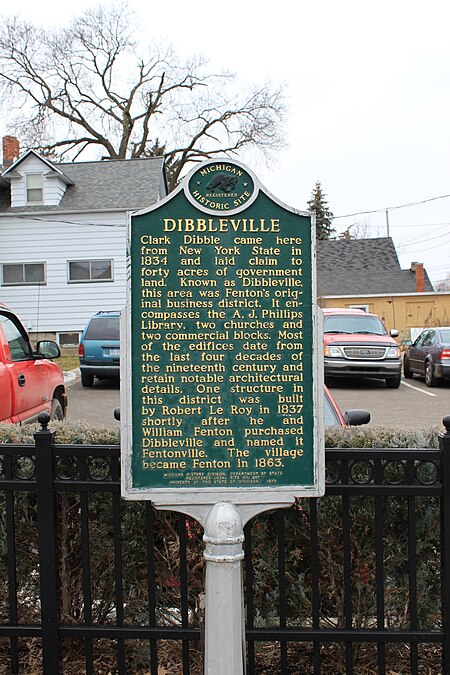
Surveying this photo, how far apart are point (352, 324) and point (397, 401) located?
10.6 feet

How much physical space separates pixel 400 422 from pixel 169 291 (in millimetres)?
9748

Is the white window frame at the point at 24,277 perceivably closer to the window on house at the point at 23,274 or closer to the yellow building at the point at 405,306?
the window on house at the point at 23,274

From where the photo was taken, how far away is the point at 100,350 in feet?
52.1

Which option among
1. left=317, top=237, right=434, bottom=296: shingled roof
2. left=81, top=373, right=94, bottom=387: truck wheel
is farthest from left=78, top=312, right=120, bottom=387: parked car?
left=317, top=237, right=434, bottom=296: shingled roof

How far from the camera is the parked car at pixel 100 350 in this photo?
15.8m

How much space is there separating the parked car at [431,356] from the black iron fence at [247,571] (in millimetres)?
13959

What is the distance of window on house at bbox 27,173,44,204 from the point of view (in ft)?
81.7

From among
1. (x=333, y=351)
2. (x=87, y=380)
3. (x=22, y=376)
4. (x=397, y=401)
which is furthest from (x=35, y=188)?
(x=22, y=376)

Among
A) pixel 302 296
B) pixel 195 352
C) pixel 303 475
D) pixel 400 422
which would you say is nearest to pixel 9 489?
pixel 195 352

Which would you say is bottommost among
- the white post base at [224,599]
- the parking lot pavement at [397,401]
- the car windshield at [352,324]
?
the parking lot pavement at [397,401]

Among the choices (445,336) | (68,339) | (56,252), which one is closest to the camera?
(445,336)

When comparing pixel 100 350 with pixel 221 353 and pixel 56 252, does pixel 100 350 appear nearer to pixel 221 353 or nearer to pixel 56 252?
pixel 56 252

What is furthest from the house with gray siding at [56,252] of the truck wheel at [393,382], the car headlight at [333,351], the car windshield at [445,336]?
the car windshield at [445,336]

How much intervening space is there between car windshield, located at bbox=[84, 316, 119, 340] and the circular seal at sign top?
1305 cm
